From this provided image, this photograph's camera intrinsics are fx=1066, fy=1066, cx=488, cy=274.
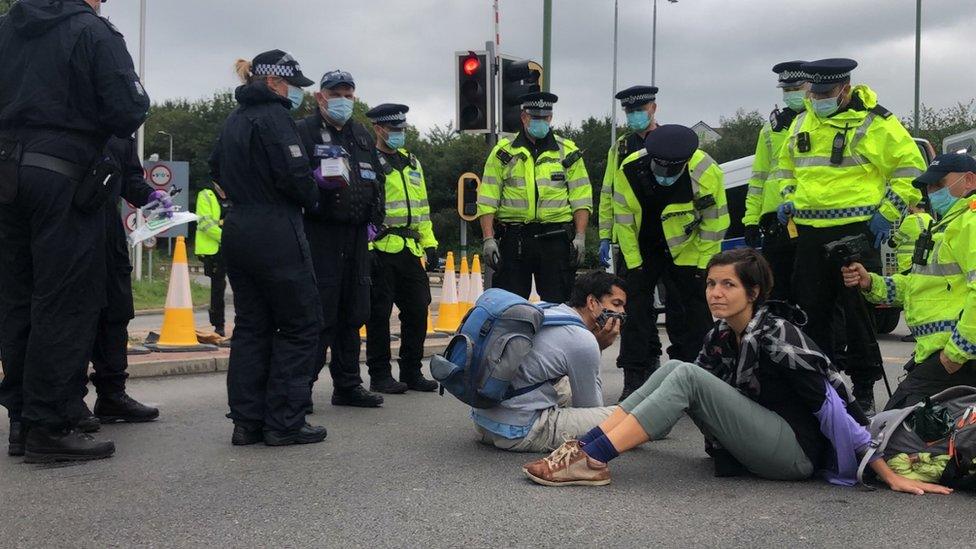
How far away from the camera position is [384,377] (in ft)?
26.0

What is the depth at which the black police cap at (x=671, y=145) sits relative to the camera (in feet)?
22.0

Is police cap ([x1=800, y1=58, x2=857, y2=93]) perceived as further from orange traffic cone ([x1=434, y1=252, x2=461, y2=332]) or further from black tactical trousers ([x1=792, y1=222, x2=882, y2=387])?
orange traffic cone ([x1=434, y1=252, x2=461, y2=332])

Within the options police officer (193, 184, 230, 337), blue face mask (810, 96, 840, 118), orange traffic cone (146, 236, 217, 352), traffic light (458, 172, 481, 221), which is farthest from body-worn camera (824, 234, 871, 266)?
police officer (193, 184, 230, 337)

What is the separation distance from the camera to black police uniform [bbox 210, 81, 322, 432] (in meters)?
5.49

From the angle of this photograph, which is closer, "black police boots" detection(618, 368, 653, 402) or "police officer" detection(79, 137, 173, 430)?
"police officer" detection(79, 137, 173, 430)

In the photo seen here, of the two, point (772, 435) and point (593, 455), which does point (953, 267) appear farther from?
point (593, 455)

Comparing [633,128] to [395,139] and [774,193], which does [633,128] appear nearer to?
[774,193]

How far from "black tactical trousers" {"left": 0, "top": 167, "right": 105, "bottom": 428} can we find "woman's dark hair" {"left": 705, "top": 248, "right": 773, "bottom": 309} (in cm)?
290

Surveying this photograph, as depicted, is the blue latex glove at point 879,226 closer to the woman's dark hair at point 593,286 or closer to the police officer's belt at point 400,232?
the woman's dark hair at point 593,286

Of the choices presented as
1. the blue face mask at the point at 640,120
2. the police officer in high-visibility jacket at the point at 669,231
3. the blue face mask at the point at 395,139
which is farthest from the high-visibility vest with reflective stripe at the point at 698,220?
the blue face mask at the point at 395,139

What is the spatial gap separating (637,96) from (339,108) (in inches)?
83.1

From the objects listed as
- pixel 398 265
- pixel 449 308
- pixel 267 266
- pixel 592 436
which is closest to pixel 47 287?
pixel 267 266

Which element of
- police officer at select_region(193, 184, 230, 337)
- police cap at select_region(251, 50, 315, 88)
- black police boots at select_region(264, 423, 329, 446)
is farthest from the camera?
police officer at select_region(193, 184, 230, 337)

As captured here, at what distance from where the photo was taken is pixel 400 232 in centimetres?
791
